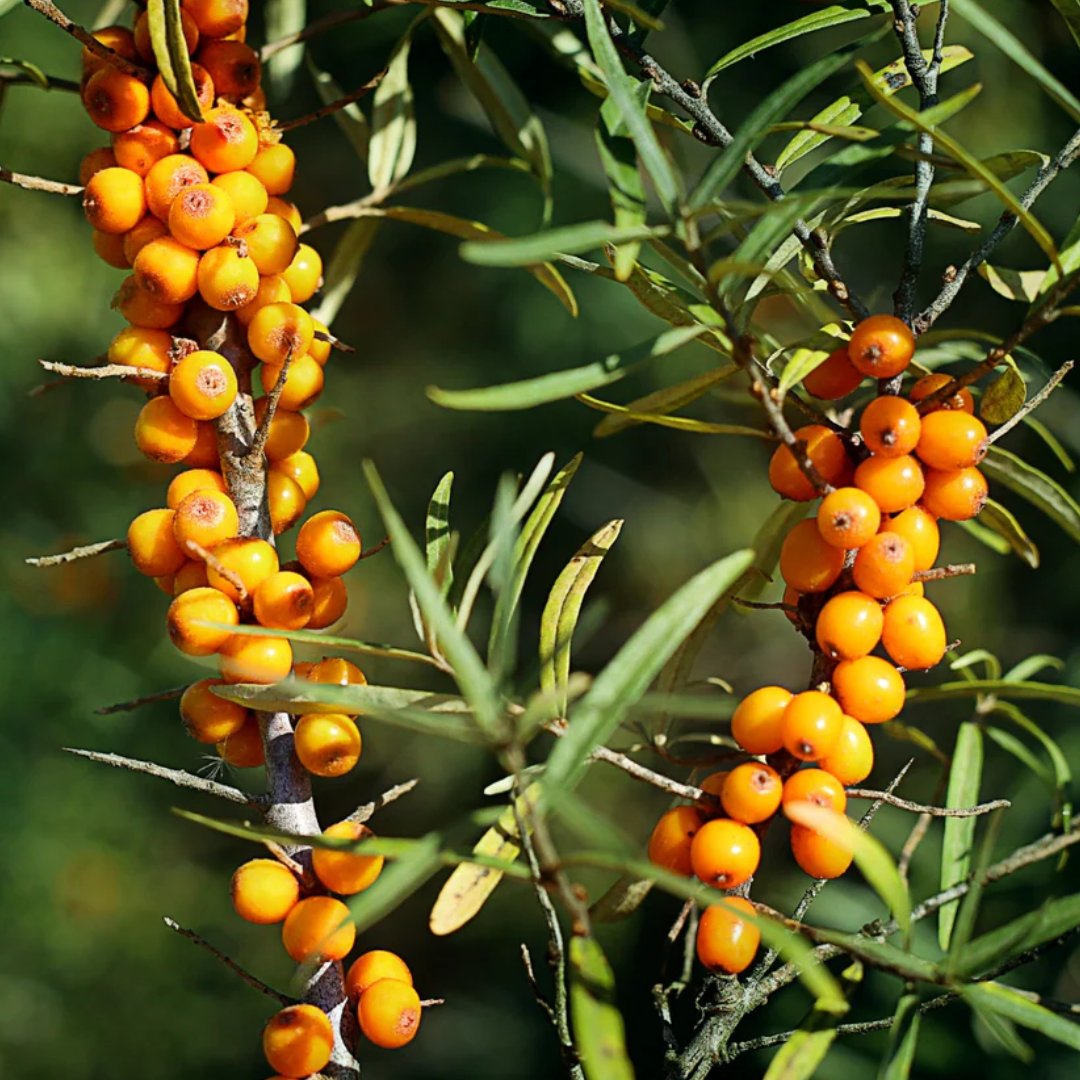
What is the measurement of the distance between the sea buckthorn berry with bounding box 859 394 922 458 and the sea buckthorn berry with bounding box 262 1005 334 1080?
0.29 m

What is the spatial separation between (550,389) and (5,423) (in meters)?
1.43

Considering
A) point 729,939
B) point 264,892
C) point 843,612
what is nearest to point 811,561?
point 843,612

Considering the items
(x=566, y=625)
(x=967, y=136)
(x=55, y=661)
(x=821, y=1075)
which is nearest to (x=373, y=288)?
(x=55, y=661)

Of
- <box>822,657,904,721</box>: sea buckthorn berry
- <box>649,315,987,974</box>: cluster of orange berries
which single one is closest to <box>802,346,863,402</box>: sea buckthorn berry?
<box>649,315,987,974</box>: cluster of orange berries

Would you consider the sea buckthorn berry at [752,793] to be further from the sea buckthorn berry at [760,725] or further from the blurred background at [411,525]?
the blurred background at [411,525]

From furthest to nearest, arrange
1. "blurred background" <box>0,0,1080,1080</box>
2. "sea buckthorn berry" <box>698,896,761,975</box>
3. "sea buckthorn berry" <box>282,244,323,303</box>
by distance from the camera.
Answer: "blurred background" <box>0,0,1080,1080</box>, "sea buckthorn berry" <box>282,244,323,303</box>, "sea buckthorn berry" <box>698,896,761,975</box>

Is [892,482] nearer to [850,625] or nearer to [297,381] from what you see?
[850,625]

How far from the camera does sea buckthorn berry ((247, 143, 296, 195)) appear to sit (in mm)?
458

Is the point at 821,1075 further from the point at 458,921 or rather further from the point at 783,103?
the point at 783,103

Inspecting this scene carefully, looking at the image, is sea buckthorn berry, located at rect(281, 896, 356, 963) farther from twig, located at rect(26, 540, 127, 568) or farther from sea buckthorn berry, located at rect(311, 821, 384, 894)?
twig, located at rect(26, 540, 127, 568)

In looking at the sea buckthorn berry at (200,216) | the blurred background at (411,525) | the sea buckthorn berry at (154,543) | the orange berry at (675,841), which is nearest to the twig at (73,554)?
the sea buckthorn berry at (154,543)

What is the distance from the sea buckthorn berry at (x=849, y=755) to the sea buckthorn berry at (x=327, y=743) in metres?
0.17

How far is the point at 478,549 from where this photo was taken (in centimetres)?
44

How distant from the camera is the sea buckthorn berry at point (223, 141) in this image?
1.44 ft
